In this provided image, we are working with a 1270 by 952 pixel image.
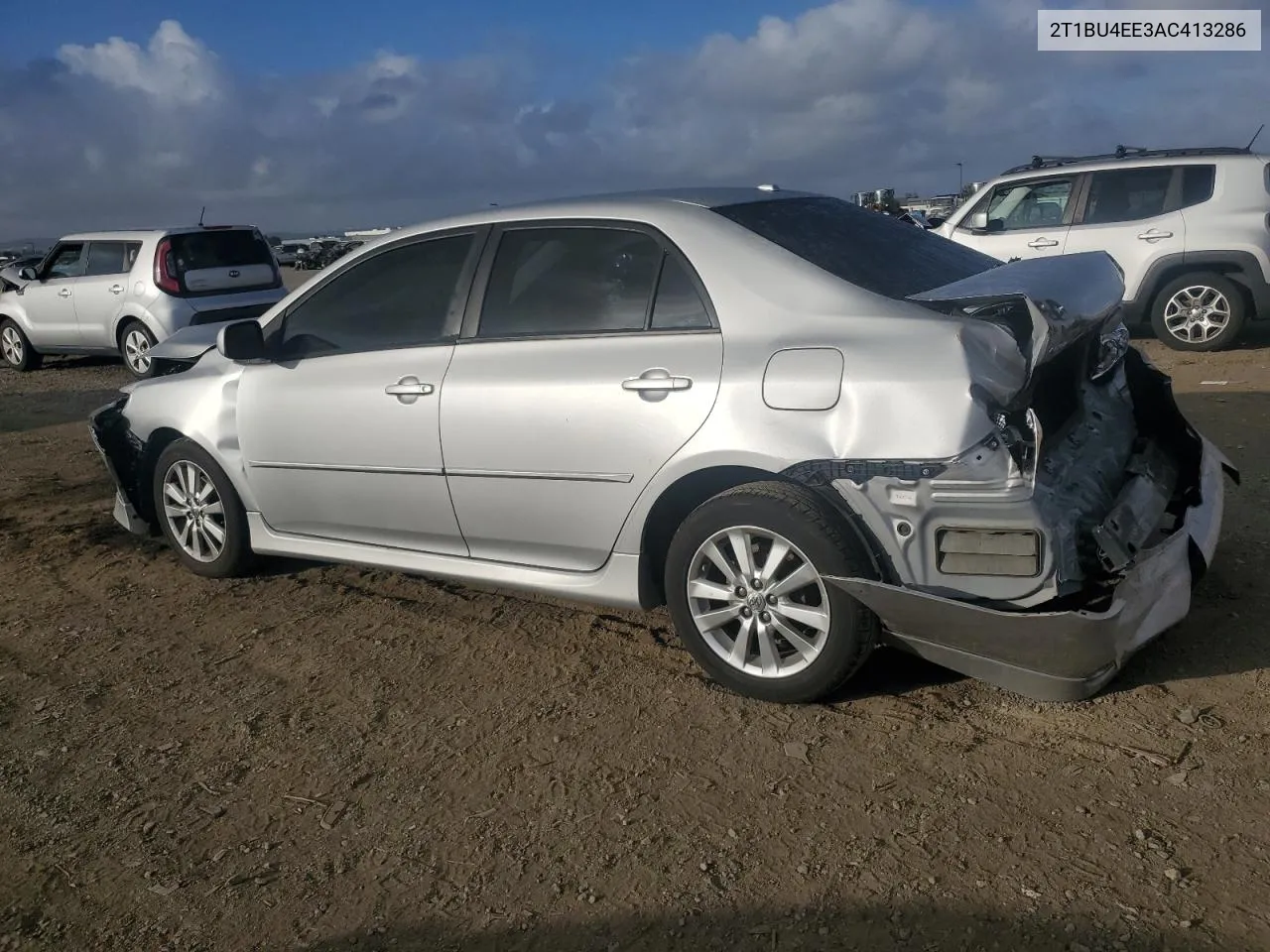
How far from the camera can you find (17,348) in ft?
46.6

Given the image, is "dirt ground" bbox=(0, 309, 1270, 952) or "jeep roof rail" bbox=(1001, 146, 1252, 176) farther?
"jeep roof rail" bbox=(1001, 146, 1252, 176)

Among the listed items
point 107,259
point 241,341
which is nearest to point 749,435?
point 241,341

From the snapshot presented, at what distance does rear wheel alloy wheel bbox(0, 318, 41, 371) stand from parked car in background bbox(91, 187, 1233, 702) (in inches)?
429

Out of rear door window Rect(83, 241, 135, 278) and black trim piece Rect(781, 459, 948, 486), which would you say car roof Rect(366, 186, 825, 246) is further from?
rear door window Rect(83, 241, 135, 278)

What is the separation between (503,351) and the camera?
414 centimetres

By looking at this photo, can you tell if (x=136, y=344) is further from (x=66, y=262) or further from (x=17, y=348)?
(x=17, y=348)

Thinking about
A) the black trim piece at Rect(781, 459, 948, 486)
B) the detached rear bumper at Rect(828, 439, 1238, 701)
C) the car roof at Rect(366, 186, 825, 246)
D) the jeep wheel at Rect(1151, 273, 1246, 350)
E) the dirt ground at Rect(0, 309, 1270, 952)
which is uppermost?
the car roof at Rect(366, 186, 825, 246)

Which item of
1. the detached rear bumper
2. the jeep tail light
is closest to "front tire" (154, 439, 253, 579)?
the detached rear bumper

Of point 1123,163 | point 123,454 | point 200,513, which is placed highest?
point 1123,163

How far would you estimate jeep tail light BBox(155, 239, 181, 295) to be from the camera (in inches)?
468

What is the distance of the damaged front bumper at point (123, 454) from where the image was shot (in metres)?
5.55

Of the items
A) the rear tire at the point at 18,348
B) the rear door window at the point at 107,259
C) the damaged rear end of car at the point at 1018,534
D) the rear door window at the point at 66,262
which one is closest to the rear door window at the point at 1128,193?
the damaged rear end of car at the point at 1018,534

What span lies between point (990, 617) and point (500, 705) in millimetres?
1686

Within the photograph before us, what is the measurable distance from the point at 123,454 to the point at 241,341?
4.39 ft
